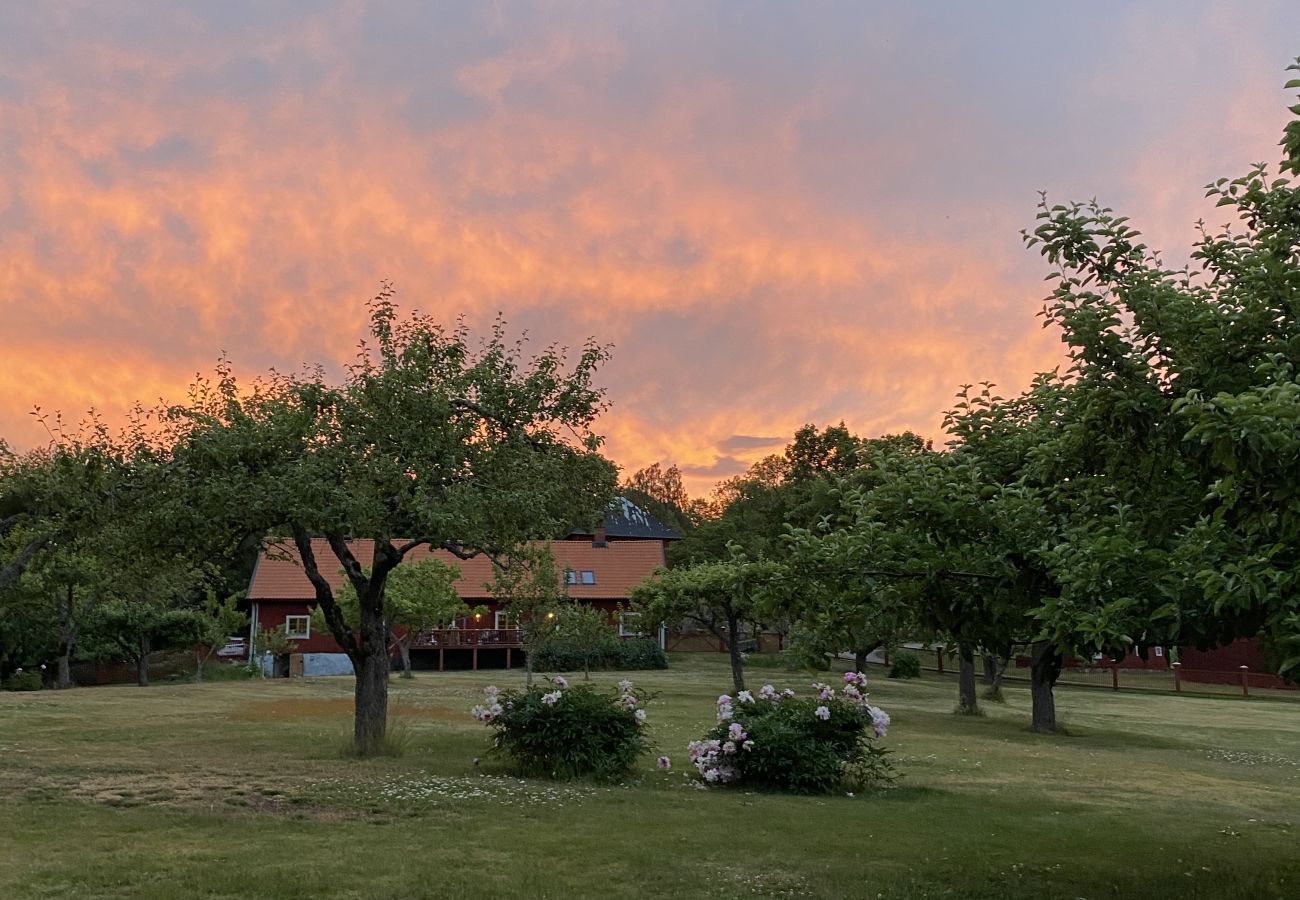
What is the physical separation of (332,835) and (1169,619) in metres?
7.54

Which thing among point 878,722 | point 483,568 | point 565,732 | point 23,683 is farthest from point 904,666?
point 565,732

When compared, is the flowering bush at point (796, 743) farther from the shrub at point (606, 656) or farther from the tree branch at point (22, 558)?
the shrub at point (606, 656)

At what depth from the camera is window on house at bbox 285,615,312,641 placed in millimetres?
53344

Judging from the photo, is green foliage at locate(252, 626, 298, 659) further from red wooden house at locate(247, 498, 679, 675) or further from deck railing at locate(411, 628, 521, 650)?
deck railing at locate(411, 628, 521, 650)

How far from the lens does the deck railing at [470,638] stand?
51.8 meters

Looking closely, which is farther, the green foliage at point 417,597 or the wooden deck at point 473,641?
the wooden deck at point 473,641

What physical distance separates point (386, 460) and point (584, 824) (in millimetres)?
5823

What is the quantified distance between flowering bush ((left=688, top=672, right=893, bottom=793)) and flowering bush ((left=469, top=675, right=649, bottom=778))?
1.02 meters

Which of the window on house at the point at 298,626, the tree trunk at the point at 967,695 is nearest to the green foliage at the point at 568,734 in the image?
the tree trunk at the point at 967,695

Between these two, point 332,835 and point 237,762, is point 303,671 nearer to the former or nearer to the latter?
point 237,762

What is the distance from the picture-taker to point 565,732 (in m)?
14.3

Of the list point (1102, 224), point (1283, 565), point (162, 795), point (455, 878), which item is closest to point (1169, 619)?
point (1283, 565)

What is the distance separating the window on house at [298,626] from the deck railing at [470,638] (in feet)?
19.9

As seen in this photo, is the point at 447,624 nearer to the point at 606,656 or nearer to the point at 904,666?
the point at 606,656
